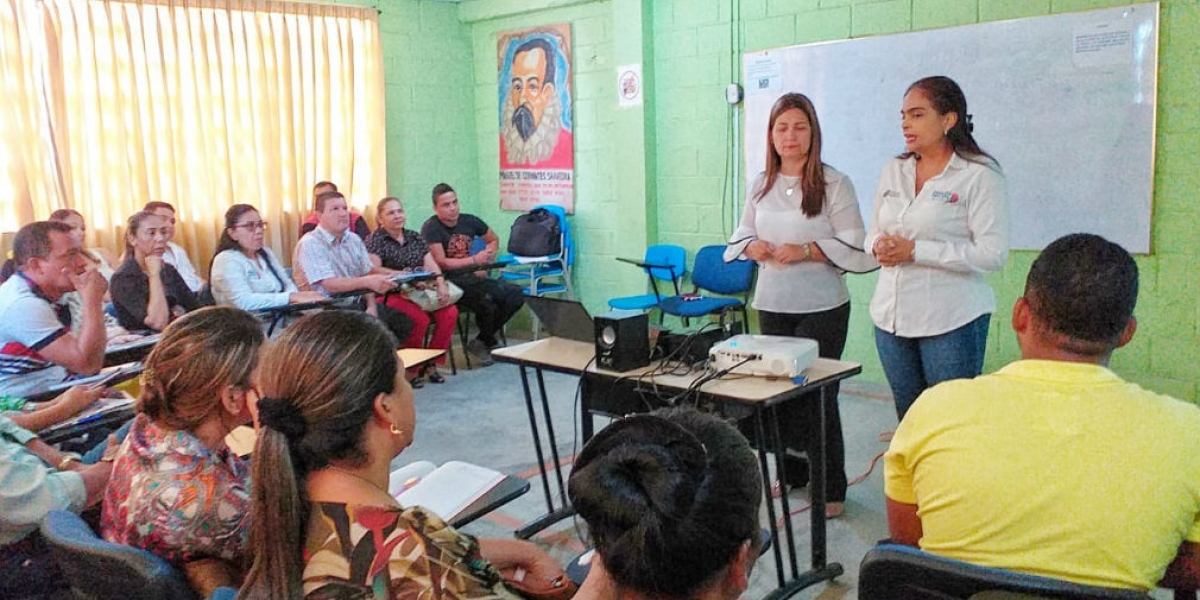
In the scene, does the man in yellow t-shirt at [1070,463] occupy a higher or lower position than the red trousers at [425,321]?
higher

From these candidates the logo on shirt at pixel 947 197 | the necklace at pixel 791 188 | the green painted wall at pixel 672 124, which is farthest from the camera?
the green painted wall at pixel 672 124

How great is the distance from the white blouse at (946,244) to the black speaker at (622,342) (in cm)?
80

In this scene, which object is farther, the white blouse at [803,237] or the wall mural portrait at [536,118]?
the wall mural portrait at [536,118]

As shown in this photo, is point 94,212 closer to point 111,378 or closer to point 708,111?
point 111,378

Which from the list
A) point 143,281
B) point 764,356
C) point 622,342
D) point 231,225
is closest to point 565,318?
point 622,342

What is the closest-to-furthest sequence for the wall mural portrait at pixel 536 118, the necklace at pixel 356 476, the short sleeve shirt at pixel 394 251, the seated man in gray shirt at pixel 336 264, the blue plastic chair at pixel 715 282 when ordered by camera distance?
1. the necklace at pixel 356 476
2. the blue plastic chair at pixel 715 282
3. the seated man in gray shirt at pixel 336 264
4. the short sleeve shirt at pixel 394 251
5. the wall mural portrait at pixel 536 118

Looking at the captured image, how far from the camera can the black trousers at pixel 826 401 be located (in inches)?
119

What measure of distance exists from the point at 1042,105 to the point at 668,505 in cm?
390

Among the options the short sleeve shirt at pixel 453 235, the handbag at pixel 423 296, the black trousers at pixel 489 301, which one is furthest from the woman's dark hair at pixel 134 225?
the black trousers at pixel 489 301

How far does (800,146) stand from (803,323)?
598mm

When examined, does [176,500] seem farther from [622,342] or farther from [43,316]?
[43,316]

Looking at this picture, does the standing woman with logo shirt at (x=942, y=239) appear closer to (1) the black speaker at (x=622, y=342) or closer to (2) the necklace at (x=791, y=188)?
(2) the necklace at (x=791, y=188)

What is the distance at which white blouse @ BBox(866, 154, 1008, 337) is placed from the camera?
9.04 feet

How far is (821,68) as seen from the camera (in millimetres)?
4973
